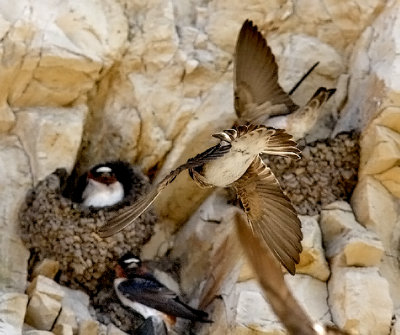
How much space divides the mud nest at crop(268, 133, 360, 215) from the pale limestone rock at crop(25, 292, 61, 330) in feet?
4.27

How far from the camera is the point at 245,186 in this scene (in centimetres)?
642

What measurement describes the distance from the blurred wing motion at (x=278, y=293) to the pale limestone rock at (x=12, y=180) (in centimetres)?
132

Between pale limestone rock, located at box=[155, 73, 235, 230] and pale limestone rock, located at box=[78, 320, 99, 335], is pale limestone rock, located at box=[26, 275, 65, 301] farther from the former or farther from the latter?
pale limestone rock, located at box=[155, 73, 235, 230]

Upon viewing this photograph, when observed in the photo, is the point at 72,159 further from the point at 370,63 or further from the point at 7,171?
the point at 370,63

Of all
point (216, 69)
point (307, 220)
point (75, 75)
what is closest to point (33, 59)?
→ point (75, 75)

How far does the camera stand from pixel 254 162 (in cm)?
632

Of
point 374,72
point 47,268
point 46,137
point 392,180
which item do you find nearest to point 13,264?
point 47,268

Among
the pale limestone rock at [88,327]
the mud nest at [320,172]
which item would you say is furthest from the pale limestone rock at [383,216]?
the pale limestone rock at [88,327]

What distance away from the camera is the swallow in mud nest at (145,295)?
6.68 metres

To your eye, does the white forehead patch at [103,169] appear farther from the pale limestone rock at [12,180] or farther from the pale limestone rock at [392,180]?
the pale limestone rock at [392,180]

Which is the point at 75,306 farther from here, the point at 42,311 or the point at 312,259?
the point at 312,259

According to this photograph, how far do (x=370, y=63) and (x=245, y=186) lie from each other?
111cm

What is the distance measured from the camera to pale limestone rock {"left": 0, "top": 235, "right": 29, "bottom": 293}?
6.57 m

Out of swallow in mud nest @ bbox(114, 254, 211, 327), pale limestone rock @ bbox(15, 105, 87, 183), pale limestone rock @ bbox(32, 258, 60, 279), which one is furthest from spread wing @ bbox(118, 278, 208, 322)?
pale limestone rock @ bbox(15, 105, 87, 183)
